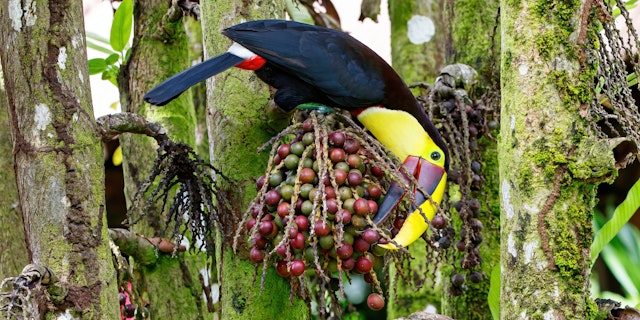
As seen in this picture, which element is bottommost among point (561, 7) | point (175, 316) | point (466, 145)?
point (175, 316)

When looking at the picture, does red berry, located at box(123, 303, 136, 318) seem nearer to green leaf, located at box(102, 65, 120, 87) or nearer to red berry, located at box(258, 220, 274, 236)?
red berry, located at box(258, 220, 274, 236)

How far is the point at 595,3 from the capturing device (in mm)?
1590

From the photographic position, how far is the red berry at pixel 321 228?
4.87ft

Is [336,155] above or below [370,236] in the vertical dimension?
above

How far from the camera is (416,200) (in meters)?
1.67

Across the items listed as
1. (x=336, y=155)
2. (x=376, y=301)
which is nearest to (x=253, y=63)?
(x=336, y=155)

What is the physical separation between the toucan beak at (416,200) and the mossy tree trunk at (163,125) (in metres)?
0.78

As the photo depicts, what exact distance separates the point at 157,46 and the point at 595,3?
1342mm

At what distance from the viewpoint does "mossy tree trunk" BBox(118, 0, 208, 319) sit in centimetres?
227

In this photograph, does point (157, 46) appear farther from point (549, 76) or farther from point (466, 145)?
point (549, 76)

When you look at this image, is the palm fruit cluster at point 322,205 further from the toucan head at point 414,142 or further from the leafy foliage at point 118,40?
the leafy foliage at point 118,40

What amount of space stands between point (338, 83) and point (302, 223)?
16.0 inches

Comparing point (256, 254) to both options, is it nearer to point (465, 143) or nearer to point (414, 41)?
point (465, 143)

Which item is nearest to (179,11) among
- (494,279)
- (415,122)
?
(415,122)
